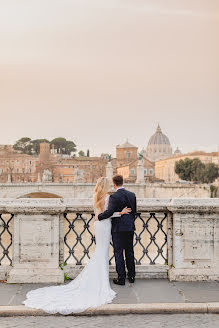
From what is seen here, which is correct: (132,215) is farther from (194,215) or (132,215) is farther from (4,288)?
(4,288)

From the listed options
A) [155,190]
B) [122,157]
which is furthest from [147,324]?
[122,157]

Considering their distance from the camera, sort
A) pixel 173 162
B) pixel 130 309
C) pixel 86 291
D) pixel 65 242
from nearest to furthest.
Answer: pixel 130 309, pixel 86 291, pixel 65 242, pixel 173 162

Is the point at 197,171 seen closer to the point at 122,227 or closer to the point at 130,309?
the point at 122,227

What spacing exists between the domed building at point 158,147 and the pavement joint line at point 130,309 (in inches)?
5247

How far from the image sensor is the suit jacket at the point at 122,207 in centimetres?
505

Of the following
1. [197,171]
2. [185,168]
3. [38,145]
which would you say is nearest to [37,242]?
[197,171]

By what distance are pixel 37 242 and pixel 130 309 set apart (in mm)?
1474

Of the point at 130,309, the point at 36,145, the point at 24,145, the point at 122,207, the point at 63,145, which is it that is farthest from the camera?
the point at 63,145

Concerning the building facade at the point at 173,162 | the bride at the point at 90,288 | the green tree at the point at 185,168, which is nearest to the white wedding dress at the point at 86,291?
the bride at the point at 90,288

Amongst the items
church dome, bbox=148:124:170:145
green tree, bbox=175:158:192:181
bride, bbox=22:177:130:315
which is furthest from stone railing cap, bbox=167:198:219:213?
church dome, bbox=148:124:170:145

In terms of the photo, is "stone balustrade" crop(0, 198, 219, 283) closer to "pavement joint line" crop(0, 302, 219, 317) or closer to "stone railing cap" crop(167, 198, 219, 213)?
"stone railing cap" crop(167, 198, 219, 213)

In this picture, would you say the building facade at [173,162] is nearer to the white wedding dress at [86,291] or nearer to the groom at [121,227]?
the groom at [121,227]

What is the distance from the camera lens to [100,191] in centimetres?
497

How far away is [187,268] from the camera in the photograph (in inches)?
210
